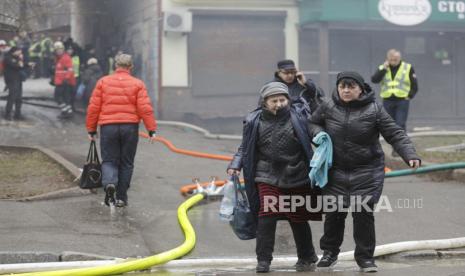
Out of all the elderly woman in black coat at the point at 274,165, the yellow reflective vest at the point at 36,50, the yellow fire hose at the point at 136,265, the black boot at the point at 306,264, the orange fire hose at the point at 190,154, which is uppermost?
the yellow reflective vest at the point at 36,50

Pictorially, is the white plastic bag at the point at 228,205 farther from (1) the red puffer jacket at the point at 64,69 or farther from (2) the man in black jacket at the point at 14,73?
(1) the red puffer jacket at the point at 64,69

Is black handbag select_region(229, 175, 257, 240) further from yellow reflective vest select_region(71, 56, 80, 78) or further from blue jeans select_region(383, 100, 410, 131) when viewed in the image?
yellow reflective vest select_region(71, 56, 80, 78)

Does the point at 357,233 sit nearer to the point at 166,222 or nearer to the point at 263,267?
the point at 263,267

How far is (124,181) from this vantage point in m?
10.0

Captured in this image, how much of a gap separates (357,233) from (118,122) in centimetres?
380

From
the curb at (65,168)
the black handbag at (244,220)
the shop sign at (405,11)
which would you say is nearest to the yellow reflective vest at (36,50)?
the shop sign at (405,11)

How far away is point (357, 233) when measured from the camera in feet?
22.9

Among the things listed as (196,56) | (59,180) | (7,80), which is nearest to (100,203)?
(59,180)

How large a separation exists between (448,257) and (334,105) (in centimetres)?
194

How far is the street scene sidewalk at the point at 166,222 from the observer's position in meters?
7.89

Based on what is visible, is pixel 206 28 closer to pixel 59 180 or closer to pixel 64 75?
pixel 64 75

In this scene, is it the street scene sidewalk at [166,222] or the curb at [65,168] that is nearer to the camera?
the street scene sidewalk at [166,222]

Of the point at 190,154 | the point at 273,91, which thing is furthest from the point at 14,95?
the point at 273,91

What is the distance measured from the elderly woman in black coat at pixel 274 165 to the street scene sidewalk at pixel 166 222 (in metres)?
0.39
